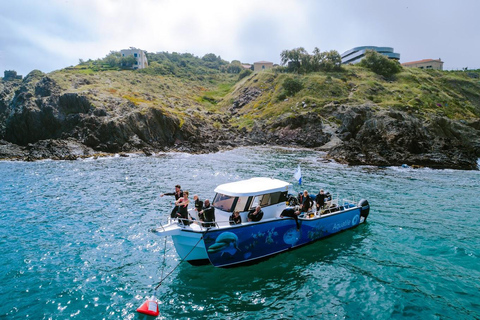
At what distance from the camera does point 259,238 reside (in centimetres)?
1486

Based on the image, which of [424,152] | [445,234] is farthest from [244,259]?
[424,152]

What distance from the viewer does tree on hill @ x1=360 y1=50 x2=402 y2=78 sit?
382ft

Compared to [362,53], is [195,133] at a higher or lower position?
lower

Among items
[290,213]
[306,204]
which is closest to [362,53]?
[306,204]

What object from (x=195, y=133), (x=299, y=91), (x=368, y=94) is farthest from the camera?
(x=299, y=91)

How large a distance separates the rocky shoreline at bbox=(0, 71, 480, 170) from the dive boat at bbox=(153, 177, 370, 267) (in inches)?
1412

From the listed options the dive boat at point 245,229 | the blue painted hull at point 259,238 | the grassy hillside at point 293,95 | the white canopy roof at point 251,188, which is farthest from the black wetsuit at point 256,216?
the grassy hillside at point 293,95

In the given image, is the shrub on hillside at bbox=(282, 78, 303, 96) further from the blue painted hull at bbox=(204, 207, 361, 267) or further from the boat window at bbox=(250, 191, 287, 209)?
the boat window at bbox=(250, 191, 287, 209)

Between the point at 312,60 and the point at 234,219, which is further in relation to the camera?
the point at 312,60

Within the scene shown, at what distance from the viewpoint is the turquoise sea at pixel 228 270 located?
11938 millimetres

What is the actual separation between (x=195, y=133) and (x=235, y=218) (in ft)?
208

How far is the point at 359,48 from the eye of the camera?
158000 mm

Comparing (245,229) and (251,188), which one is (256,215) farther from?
(251,188)

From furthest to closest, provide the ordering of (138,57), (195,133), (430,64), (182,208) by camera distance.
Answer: (138,57) → (430,64) → (195,133) → (182,208)
